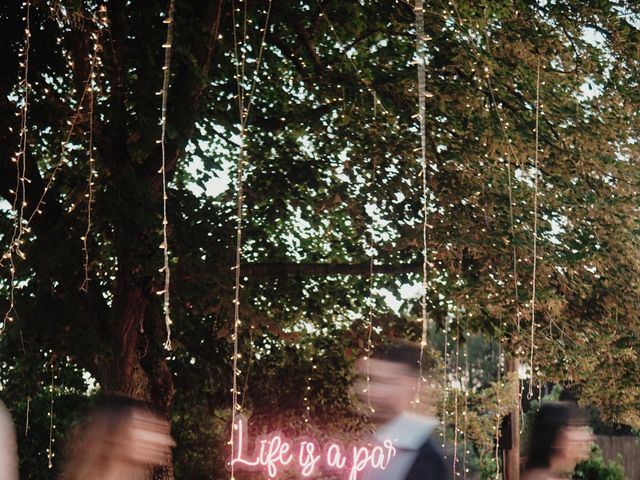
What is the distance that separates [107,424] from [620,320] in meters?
6.66

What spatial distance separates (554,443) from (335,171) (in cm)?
517

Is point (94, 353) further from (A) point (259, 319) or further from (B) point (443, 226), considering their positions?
(B) point (443, 226)

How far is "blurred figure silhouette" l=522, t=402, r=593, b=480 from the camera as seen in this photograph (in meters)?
4.30

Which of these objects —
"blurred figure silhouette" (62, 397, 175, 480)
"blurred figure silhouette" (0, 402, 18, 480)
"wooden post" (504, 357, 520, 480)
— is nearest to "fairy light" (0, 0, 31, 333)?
"blurred figure silhouette" (62, 397, 175, 480)

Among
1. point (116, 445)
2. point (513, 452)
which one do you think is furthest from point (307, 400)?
point (116, 445)

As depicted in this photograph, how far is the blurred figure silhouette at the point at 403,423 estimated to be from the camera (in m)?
2.89

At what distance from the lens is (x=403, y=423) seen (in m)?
3.04

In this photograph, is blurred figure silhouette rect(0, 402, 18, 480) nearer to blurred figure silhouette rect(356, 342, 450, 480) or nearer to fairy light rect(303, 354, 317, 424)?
blurred figure silhouette rect(356, 342, 450, 480)

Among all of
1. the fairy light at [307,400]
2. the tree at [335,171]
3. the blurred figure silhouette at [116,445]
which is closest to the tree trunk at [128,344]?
the tree at [335,171]

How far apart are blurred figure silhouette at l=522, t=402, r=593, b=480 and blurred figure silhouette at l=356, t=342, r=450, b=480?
4.39ft

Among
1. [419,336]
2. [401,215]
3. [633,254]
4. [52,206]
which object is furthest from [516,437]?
[52,206]

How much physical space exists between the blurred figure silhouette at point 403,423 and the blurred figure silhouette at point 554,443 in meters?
1.34

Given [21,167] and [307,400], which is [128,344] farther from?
[307,400]

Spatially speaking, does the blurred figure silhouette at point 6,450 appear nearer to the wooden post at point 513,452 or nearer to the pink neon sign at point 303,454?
the pink neon sign at point 303,454
